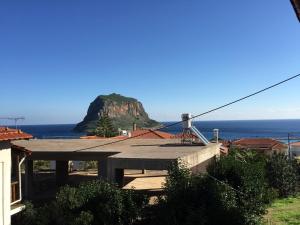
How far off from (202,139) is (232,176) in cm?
494

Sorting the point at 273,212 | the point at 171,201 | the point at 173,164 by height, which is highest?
the point at 173,164

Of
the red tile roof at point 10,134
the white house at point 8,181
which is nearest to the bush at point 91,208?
the white house at point 8,181

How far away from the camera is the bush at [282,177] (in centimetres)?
2775

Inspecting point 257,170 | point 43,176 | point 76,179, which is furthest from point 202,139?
point 43,176

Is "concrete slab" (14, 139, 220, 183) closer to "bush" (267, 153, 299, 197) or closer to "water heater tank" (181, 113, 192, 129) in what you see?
"water heater tank" (181, 113, 192, 129)

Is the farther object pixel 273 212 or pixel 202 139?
pixel 202 139

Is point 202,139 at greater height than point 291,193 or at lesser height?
greater

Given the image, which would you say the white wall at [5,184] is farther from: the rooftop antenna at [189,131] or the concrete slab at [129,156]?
the rooftop antenna at [189,131]

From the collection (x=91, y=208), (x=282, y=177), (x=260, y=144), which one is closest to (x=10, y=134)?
(x=91, y=208)

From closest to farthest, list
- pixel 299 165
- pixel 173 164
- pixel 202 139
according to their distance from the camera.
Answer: pixel 173 164
pixel 202 139
pixel 299 165

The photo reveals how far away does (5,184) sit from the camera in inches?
704

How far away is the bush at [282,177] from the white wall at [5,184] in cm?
1712

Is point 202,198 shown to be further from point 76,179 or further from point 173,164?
point 76,179

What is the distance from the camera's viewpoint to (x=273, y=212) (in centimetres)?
2288
